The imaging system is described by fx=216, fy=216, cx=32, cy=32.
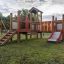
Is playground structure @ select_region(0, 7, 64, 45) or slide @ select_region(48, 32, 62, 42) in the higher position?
playground structure @ select_region(0, 7, 64, 45)

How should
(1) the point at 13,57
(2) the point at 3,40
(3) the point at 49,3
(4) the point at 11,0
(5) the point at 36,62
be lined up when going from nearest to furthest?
(5) the point at 36,62, (1) the point at 13,57, (2) the point at 3,40, (3) the point at 49,3, (4) the point at 11,0

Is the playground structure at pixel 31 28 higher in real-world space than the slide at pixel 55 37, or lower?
higher

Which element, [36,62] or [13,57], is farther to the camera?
[13,57]

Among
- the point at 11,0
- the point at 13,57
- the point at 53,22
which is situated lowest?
the point at 13,57

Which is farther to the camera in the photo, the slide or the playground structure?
the playground structure

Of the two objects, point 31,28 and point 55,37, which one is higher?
point 31,28

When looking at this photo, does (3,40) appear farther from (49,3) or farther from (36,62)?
(49,3)

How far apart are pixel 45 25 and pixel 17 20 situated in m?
3.28

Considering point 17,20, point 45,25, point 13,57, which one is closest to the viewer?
point 13,57

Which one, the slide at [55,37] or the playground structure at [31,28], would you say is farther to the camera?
the playground structure at [31,28]

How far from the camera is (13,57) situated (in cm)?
1092

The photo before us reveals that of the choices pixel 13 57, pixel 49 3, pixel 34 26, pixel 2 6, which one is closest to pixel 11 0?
pixel 2 6

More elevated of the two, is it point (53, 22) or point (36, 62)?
point (53, 22)

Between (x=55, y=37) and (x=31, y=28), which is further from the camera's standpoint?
(x=31, y=28)
